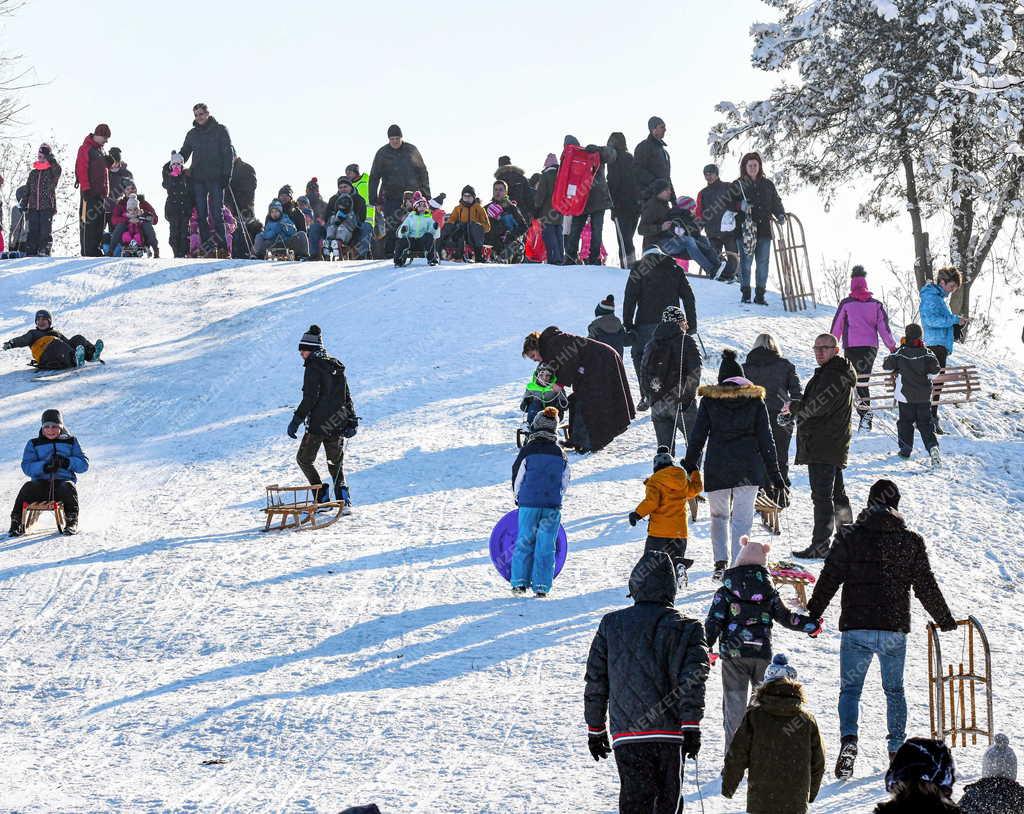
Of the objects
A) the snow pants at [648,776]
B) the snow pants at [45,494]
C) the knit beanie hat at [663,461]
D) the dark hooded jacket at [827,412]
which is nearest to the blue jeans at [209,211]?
the snow pants at [45,494]

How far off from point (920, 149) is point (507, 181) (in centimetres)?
792

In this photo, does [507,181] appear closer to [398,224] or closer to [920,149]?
Result: [398,224]

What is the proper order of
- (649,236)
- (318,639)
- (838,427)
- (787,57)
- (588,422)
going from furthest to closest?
(787,57)
(649,236)
(588,422)
(838,427)
(318,639)

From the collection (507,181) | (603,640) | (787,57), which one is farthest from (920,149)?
(603,640)

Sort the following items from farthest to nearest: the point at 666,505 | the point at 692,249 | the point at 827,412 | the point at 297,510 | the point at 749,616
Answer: the point at 692,249 < the point at 297,510 < the point at 827,412 < the point at 666,505 < the point at 749,616

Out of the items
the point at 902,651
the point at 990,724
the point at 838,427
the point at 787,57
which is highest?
the point at 787,57

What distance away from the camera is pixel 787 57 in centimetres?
2744

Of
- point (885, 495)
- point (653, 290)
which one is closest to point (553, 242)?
point (653, 290)

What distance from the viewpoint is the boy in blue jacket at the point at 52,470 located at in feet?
41.7

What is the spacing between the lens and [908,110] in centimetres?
2592

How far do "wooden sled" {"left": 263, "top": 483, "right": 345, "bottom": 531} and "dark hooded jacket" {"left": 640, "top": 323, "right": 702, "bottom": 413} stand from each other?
123 inches

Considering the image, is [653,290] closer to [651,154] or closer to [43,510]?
[43,510]

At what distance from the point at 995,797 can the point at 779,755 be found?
1.39 m

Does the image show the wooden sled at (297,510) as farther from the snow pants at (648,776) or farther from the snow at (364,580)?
the snow pants at (648,776)
